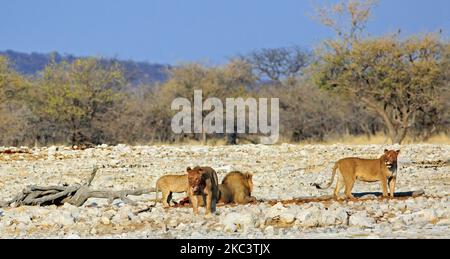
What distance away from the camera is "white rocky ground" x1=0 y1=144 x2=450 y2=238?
10.6 m

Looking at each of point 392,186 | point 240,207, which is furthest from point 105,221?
point 392,186

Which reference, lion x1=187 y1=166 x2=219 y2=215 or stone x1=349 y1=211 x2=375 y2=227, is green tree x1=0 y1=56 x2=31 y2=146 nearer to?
lion x1=187 y1=166 x2=219 y2=215

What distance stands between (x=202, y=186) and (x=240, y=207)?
1.06m

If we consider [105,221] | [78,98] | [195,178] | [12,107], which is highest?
[78,98]

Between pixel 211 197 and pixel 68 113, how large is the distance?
988 inches

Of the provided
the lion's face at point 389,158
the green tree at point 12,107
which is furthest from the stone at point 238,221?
the green tree at point 12,107

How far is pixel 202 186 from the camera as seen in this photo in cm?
1192

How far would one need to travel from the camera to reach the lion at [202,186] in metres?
11.8

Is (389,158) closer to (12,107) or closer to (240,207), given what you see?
(240,207)

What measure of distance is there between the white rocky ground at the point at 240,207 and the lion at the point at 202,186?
0.18m

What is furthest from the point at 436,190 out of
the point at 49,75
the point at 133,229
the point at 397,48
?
the point at 49,75

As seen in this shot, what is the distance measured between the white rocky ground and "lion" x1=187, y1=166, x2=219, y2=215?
0.18 metres

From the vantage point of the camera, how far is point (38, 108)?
3772cm

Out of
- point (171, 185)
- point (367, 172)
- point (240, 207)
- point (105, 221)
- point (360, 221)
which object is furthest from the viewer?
point (367, 172)
